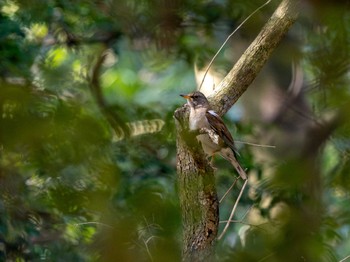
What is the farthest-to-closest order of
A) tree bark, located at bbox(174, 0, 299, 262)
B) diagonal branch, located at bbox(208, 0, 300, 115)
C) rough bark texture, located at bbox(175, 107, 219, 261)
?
diagonal branch, located at bbox(208, 0, 300, 115)
rough bark texture, located at bbox(175, 107, 219, 261)
tree bark, located at bbox(174, 0, 299, 262)

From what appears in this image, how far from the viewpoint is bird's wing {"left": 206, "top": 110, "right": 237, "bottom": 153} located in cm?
295

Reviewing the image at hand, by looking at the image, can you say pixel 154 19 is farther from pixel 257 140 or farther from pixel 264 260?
pixel 257 140

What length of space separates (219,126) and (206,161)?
732 millimetres

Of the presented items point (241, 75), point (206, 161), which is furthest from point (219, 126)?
point (206, 161)

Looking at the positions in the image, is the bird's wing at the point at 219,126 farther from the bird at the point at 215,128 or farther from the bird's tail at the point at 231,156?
the bird's tail at the point at 231,156

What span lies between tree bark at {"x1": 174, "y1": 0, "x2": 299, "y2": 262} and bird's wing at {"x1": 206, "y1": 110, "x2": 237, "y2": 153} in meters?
0.05

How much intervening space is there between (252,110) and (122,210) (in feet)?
12.0

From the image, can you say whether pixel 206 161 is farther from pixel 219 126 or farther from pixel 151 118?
pixel 151 118

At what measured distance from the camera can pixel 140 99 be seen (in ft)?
4.42

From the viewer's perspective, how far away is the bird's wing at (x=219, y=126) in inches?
116

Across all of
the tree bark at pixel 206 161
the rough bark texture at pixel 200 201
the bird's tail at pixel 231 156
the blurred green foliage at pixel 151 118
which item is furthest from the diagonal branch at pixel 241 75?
the blurred green foliage at pixel 151 118

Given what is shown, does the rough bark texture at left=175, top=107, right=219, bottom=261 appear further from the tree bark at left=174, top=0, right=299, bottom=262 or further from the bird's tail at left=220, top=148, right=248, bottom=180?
the bird's tail at left=220, top=148, right=248, bottom=180

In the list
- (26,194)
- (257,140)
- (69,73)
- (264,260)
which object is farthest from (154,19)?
(257,140)

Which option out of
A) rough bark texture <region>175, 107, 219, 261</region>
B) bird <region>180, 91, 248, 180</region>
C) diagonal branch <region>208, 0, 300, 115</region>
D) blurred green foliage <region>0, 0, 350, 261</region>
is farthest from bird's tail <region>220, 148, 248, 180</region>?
blurred green foliage <region>0, 0, 350, 261</region>
